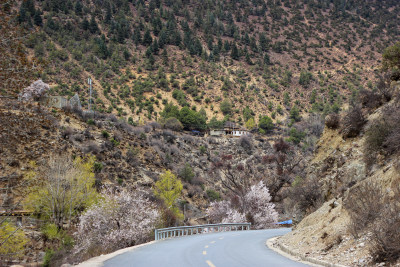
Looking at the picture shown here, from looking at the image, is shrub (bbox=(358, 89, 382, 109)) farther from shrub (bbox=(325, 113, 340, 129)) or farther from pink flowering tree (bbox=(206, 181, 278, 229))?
pink flowering tree (bbox=(206, 181, 278, 229))

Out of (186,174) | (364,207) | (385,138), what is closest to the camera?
(364,207)

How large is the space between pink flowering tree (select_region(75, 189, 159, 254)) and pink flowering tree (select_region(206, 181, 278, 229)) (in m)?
17.1

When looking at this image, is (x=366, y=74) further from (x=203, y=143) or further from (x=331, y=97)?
(x=203, y=143)

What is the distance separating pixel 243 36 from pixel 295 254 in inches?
4909

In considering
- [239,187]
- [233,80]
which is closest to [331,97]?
[233,80]

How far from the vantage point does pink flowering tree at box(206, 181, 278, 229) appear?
43.8m

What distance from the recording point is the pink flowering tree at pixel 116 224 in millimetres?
25625

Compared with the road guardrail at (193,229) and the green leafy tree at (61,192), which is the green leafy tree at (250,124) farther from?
the green leafy tree at (61,192)

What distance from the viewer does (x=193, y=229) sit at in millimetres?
35219

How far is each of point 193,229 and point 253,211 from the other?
40.4 feet

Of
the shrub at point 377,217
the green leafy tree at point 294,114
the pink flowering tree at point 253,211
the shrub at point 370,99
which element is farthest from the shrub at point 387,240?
the green leafy tree at point 294,114

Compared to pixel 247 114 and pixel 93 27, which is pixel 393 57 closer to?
pixel 247 114

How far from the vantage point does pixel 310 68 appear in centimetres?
11450

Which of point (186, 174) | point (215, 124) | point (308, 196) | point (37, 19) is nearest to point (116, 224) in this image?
point (308, 196)
